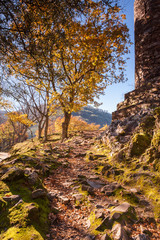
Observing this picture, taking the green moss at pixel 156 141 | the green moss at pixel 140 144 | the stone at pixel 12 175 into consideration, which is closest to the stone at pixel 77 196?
the stone at pixel 12 175

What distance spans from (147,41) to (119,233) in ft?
48.1

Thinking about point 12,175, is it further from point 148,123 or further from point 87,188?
point 148,123

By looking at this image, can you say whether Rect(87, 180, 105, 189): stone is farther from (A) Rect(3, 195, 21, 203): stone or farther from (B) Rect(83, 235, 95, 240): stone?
(A) Rect(3, 195, 21, 203): stone

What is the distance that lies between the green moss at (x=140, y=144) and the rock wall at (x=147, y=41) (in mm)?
6930

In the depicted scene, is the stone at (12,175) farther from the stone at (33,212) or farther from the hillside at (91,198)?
the stone at (33,212)

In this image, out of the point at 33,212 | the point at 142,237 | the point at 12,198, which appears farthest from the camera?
the point at 12,198

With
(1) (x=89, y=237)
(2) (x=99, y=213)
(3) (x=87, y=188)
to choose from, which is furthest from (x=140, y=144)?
(1) (x=89, y=237)

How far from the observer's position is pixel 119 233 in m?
3.01

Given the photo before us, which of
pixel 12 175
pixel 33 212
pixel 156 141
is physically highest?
pixel 156 141

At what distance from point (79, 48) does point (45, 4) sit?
6657 mm

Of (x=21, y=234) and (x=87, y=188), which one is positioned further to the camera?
(x=87, y=188)

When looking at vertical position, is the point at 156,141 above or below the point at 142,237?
above

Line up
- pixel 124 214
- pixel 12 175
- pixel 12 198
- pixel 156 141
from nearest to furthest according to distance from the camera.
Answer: pixel 124 214 < pixel 12 198 < pixel 12 175 < pixel 156 141

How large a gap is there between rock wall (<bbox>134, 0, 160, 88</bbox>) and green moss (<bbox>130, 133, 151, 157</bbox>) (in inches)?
273
